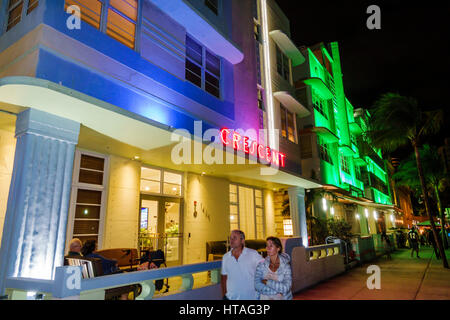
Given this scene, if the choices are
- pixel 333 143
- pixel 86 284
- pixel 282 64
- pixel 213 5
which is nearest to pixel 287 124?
pixel 282 64

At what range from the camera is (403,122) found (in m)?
14.0

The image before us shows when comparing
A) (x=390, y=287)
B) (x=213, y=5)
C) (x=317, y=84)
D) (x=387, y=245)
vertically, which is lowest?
(x=390, y=287)

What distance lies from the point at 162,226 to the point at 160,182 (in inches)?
63.0

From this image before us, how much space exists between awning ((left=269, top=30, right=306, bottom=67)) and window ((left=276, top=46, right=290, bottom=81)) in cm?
30

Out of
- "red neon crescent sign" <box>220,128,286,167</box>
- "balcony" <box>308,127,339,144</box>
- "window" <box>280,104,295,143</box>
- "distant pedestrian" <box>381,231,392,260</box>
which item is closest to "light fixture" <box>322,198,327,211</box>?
"distant pedestrian" <box>381,231,392,260</box>

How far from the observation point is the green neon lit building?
1838 cm

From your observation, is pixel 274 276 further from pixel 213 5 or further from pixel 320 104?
pixel 320 104

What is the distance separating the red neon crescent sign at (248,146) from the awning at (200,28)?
143 inches

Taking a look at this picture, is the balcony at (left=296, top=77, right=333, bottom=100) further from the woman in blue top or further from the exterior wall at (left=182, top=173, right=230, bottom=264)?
the woman in blue top

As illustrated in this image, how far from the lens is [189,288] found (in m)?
5.76

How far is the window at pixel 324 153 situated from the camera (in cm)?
1951
